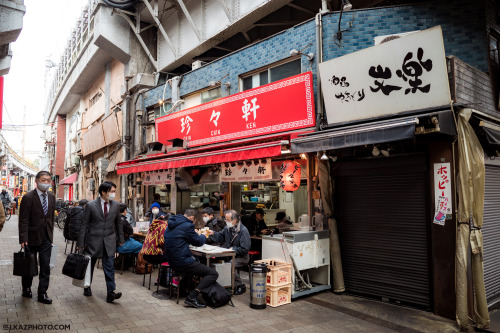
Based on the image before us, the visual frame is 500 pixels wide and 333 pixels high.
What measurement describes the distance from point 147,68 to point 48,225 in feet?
47.5

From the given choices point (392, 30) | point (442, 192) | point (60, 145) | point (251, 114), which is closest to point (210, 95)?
point (251, 114)

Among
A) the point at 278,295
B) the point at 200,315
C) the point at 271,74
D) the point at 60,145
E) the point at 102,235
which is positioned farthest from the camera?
the point at 60,145

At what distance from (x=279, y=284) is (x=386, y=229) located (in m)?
2.58

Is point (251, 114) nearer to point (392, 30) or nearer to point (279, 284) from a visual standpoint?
point (392, 30)

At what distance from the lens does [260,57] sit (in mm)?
11039

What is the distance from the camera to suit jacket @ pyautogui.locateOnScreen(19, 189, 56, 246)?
21.4 ft

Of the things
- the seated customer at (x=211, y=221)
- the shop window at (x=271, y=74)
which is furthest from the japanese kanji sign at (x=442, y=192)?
the seated customer at (x=211, y=221)

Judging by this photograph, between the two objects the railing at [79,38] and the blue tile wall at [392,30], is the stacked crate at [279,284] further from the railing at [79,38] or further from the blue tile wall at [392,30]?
the railing at [79,38]

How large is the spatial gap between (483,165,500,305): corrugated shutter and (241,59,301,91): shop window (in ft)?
18.1

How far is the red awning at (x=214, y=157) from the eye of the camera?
29.4 feet

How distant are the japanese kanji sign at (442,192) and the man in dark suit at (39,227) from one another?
7.49 m

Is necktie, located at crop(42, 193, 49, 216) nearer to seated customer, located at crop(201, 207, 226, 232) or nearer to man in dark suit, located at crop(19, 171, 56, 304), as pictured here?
man in dark suit, located at crop(19, 171, 56, 304)

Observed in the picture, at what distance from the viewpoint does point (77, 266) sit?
6758mm

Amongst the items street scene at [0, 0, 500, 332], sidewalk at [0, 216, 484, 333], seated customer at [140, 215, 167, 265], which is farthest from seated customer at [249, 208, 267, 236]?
seated customer at [140, 215, 167, 265]
